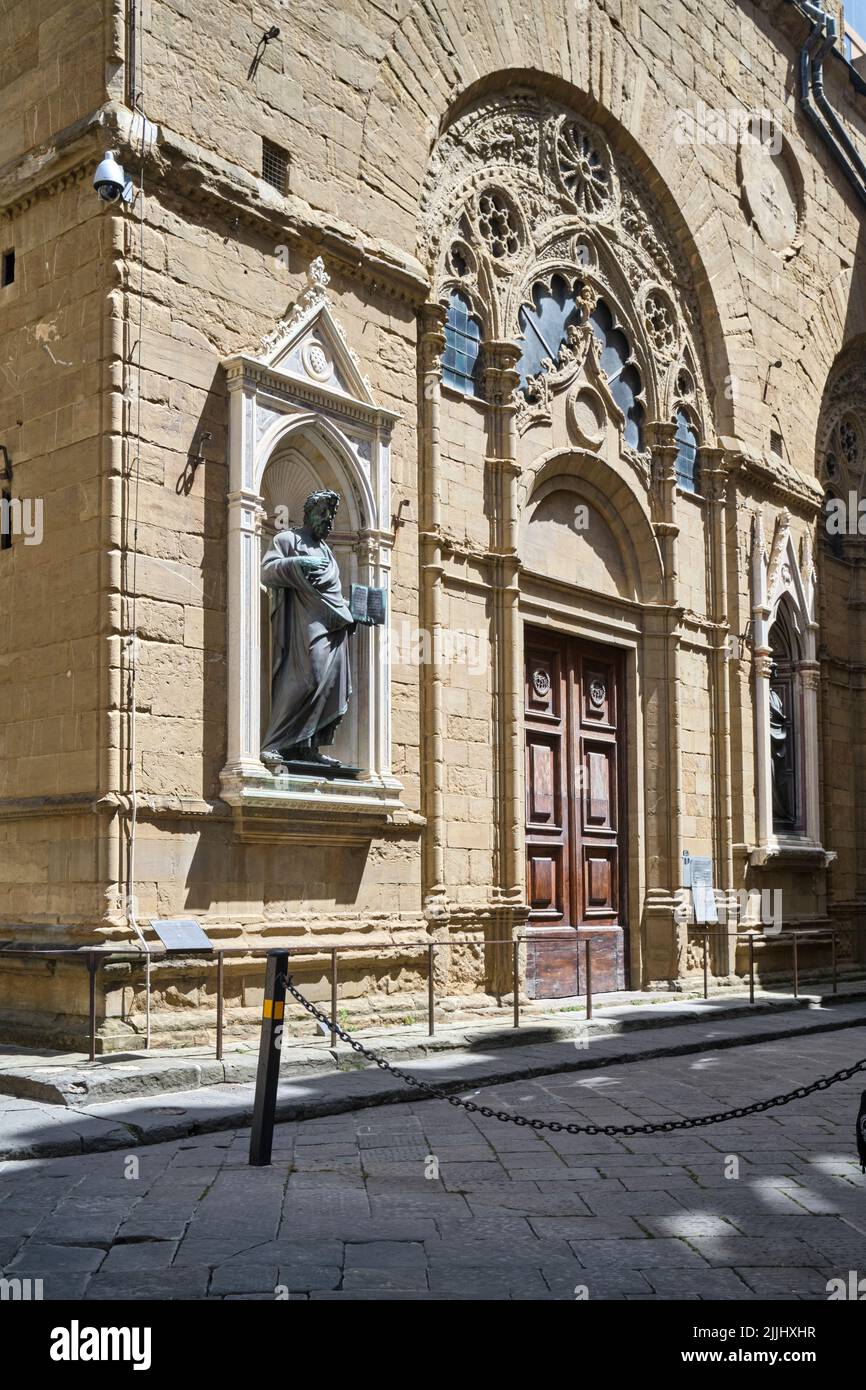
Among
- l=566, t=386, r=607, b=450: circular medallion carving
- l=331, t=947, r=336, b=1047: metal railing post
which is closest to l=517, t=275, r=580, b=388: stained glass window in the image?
l=566, t=386, r=607, b=450: circular medallion carving

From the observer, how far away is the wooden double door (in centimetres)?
1426

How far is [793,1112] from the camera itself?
8953 millimetres

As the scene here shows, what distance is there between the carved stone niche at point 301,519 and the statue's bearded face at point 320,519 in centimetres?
32

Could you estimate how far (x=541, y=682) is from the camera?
14578 mm

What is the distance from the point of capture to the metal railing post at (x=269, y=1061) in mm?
6891

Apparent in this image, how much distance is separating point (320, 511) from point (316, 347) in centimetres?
136

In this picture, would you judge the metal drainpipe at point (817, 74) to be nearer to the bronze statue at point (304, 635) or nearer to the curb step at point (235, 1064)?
the bronze statue at point (304, 635)

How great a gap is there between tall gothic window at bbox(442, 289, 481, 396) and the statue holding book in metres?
2.90

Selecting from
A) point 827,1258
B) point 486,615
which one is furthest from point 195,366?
point 827,1258

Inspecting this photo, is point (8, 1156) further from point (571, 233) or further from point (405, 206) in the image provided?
point (571, 233)
